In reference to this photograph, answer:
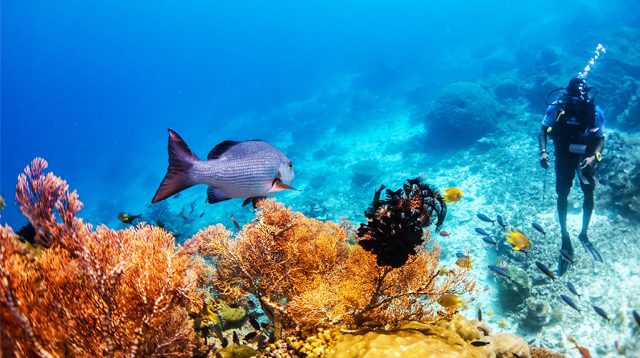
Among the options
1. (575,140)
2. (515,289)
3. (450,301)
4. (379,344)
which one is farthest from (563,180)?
(379,344)

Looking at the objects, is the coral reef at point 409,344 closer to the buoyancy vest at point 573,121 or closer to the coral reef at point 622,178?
the buoyancy vest at point 573,121

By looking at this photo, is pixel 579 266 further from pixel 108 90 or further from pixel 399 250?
pixel 108 90

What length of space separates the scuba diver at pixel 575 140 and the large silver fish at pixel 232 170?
7274mm

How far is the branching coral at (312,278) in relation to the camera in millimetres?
3158

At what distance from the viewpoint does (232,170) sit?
2656 millimetres

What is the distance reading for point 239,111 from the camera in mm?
68875

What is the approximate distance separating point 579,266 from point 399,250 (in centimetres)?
797

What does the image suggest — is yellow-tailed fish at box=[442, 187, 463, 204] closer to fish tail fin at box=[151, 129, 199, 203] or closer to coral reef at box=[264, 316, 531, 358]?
coral reef at box=[264, 316, 531, 358]

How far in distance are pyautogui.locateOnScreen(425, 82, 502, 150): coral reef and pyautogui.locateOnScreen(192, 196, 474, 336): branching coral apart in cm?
1842

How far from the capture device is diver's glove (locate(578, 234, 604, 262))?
7945 millimetres

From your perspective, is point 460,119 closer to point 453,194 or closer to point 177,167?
point 453,194

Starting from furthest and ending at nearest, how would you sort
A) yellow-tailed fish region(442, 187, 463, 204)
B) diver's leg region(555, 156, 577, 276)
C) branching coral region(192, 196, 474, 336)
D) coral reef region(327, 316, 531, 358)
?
diver's leg region(555, 156, 577, 276), yellow-tailed fish region(442, 187, 463, 204), branching coral region(192, 196, 474, 336), coral reef region(327, 316, 531, 358)

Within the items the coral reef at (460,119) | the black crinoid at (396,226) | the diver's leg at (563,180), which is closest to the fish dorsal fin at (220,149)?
the black crinoid at (396,226)

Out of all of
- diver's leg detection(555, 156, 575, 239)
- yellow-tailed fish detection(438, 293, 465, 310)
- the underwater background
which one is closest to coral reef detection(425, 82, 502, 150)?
the underwater background
